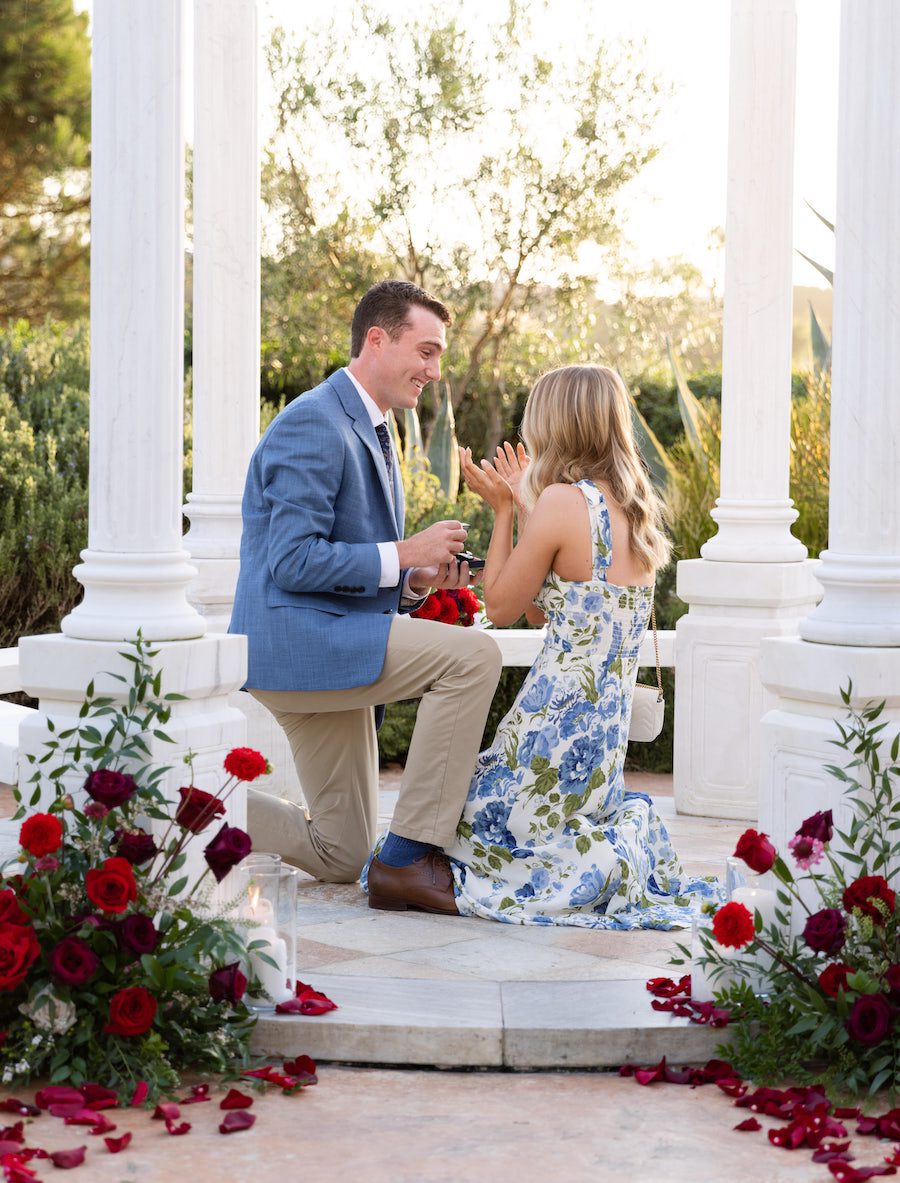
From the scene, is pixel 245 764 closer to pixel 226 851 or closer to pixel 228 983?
pixel 226 851

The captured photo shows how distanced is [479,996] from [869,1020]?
3.18 feet

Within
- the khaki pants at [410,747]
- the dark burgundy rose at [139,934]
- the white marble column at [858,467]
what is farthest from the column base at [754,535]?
the dark burgundy rose at [139,934]

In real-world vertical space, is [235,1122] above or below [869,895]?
below

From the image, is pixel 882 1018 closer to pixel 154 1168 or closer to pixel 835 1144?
pixel 835 1144

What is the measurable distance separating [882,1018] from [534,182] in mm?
15094

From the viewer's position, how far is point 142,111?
14.0 feet

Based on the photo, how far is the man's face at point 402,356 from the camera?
532 centimetres

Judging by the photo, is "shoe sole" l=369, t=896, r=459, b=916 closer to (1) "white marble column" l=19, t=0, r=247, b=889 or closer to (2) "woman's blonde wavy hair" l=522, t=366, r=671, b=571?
(1) "white marble column" l=19, t=0, r=247, b=889

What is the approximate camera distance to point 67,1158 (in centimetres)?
320

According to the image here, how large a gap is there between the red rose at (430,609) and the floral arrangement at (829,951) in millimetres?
1809

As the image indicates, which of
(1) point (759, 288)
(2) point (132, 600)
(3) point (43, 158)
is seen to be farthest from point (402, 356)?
(3) point (43, 158)

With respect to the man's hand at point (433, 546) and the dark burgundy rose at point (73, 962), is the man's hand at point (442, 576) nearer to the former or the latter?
the man's hand at point (433, 546)

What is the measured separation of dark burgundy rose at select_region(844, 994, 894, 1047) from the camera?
3.60 m

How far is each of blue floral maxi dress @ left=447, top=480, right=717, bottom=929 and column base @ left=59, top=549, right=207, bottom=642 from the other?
1.22m
